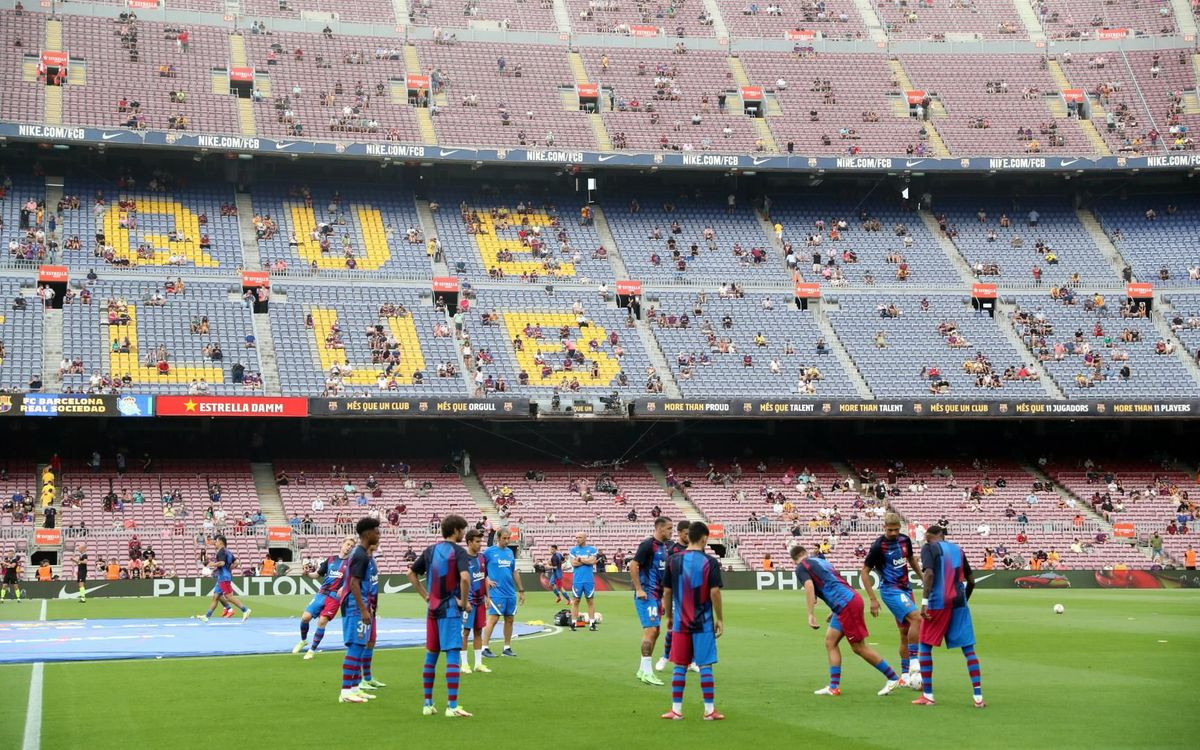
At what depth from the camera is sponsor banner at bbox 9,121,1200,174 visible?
A: 6031 centimetres

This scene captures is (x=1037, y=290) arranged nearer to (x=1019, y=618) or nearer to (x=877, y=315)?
(x=877, y=315)

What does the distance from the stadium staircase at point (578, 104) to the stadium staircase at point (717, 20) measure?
8557mm

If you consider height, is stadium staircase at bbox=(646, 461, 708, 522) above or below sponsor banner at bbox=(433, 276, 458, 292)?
below

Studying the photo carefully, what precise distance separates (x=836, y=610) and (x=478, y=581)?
529 centimetres

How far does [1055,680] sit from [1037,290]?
5035 cm

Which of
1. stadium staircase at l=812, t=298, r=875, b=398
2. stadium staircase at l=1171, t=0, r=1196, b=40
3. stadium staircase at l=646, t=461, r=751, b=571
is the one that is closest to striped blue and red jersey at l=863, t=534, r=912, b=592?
stadium staircase at l=646, t=461, r=751, b=571

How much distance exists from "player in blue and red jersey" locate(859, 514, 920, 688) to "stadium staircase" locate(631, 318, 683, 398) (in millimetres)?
38587

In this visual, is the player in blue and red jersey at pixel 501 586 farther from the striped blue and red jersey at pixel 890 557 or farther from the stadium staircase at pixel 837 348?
the stadium staircase at pixel 837 348

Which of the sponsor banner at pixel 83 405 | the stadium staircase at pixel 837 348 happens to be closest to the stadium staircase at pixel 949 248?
the stadium staircase at pixel 837 348

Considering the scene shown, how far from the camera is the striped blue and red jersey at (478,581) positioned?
1891cm

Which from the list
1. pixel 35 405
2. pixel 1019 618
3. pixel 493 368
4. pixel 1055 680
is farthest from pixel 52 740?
pixel 493 368

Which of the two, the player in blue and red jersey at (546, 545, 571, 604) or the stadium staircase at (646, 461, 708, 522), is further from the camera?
the stadium staircase at (646, 461, 708, 522)

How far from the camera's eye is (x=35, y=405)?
160ft

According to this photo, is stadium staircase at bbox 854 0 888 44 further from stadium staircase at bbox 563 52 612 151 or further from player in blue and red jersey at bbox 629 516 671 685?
player in blue and red jersey at bbox 629 516 671 685
